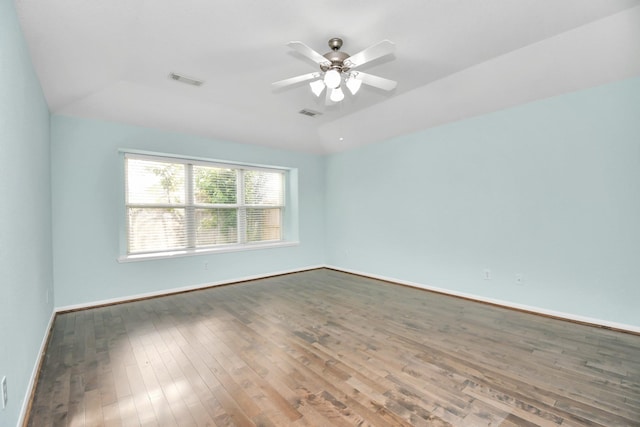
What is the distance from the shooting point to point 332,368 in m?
2.27

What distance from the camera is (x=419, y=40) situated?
8.68 ft

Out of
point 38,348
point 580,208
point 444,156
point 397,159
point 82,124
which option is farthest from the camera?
point 397,159

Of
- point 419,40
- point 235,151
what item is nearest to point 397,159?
point 419,40

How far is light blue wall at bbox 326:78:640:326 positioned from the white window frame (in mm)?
1769

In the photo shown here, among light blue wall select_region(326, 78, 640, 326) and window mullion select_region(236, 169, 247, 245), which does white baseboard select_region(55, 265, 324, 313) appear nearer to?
window mullion select_region(236, 169, 247, 245)

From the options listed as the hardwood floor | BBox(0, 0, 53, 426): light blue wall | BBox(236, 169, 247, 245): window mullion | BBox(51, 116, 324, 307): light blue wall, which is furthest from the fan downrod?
BBox(236, 169, 247, 245): window mullion

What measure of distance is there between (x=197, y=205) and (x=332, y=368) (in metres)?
3.55

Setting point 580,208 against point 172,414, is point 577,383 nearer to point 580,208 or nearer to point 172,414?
point 580,208

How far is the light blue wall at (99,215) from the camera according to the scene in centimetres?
356

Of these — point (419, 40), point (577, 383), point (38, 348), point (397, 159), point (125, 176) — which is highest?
point (419, 40)

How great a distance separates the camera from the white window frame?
4.06m

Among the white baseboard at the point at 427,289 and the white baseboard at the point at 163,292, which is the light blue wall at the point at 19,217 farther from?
the white baseboard at the point at 427,289

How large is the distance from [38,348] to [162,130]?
304 centimetres

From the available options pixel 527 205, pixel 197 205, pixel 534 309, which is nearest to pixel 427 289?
pixel 534 309
